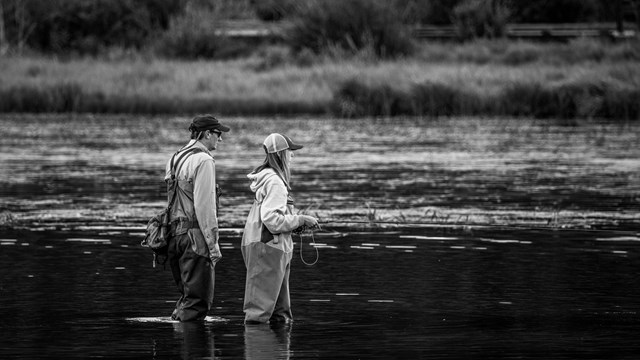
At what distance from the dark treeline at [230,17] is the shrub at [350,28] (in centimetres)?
4

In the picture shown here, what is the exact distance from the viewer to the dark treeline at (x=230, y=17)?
5462 cm

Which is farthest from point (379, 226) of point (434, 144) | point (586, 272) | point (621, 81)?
point (621, 81)

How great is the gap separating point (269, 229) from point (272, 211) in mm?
143

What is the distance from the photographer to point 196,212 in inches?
418

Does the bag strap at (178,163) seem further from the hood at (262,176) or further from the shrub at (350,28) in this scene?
the shrub at (350,28)

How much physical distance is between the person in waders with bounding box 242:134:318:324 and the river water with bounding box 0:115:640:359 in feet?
0.77

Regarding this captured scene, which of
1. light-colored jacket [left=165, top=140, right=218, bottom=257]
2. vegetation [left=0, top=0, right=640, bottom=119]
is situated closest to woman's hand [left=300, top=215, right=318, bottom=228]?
light-colored jacket [left=165, top=140, right=218, bottom=257]

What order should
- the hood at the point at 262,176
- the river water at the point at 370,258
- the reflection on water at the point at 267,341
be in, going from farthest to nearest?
the hood at the point at 262,176 → the river water at the point at 370,258 → the reflection on water at the point at 267,341

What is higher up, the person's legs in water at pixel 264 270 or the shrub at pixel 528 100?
the person's legs in water at pixel 264 270

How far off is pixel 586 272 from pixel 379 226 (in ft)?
14.4

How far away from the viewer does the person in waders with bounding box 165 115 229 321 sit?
10.6 meters

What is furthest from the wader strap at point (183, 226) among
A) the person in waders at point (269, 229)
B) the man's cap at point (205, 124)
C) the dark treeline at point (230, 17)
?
the dark treeline at point (230, 17)

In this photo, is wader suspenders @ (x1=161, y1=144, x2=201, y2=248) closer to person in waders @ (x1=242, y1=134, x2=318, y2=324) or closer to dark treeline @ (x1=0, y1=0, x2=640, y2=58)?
person in waders @ (x1=242, y1=134, x2=318, y2=324)

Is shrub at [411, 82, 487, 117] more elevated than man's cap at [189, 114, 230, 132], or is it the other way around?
man's cap at [189, 114, 230, 132]
